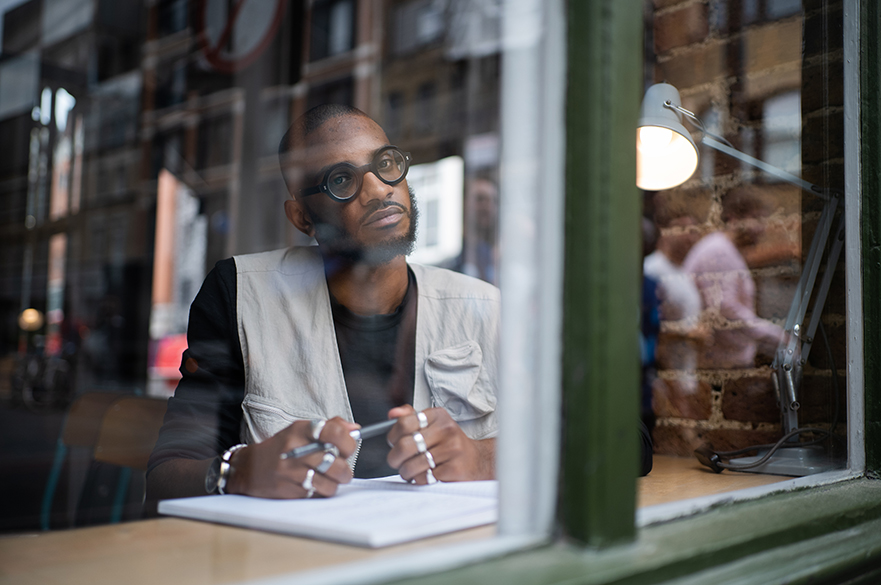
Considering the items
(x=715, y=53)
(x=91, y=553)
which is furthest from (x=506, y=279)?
(x=715, y=53)

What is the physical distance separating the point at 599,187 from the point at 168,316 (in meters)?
7.54

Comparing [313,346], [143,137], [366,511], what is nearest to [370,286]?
[313,346]

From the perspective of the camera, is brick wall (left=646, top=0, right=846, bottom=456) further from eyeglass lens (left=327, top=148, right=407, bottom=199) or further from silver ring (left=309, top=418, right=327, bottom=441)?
silver ring (left=309, top=418, right=327, bottom=441)

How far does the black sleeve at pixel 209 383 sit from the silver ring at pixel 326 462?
0.38m

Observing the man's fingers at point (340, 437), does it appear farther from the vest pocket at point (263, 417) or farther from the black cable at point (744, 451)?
the black cable at point (744, 451)

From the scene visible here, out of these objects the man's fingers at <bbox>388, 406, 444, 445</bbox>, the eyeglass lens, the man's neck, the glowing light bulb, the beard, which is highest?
the glowing light bulb

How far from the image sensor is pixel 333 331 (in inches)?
51.2

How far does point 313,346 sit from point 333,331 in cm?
5

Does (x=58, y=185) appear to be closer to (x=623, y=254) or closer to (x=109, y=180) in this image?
(x=109, y=180)

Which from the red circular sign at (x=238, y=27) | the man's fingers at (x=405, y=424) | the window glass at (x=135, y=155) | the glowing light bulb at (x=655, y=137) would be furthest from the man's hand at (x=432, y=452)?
the red circular sign at (x=238, y=27)

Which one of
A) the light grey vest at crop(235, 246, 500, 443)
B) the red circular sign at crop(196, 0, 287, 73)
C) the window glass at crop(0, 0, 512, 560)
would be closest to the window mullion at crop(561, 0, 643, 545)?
the light grey vest at crop(235, 246, 500, 443)

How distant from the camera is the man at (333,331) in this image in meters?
1.17

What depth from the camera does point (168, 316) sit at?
751cm

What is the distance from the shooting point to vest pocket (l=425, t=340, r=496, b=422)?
1182 mm
